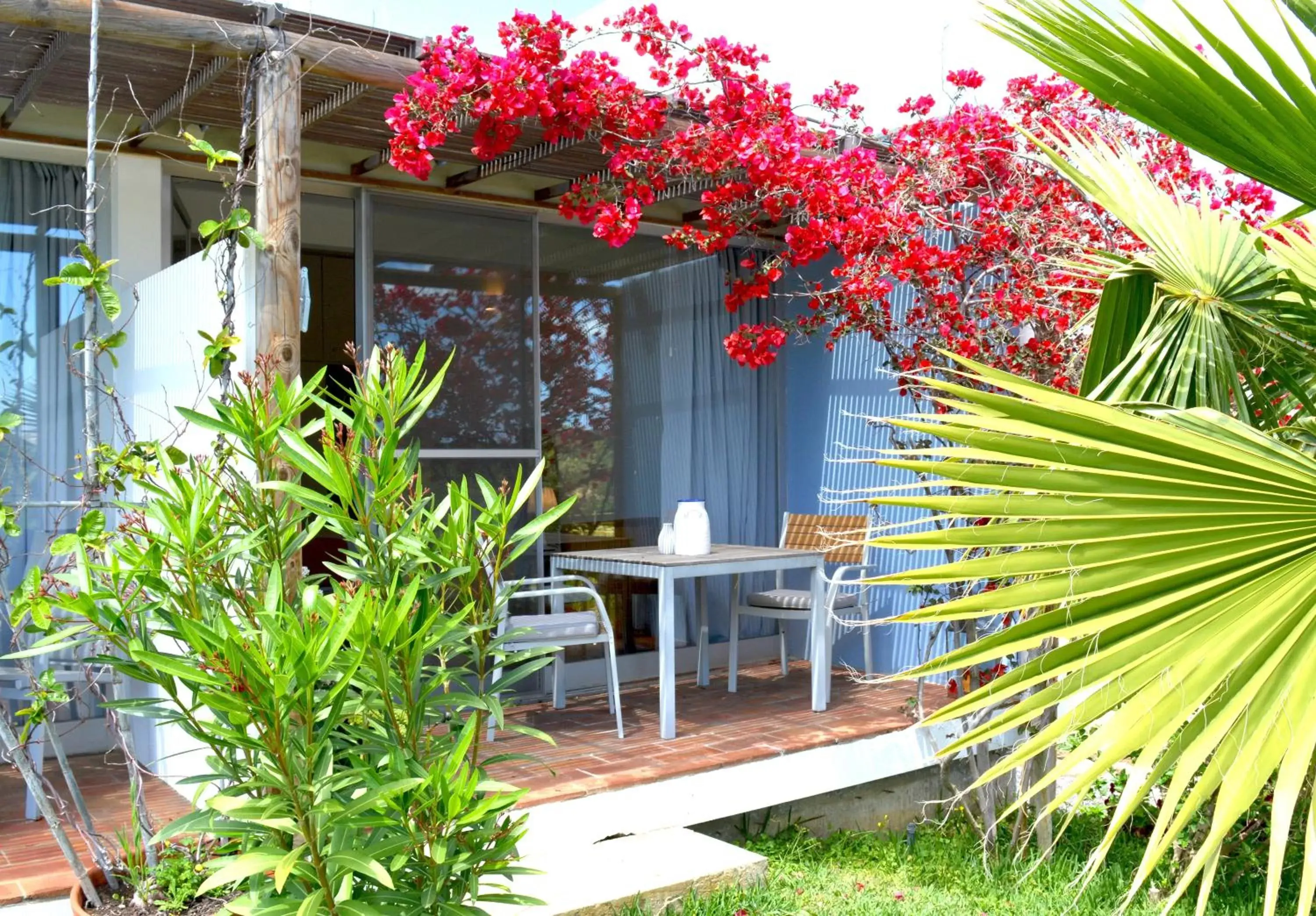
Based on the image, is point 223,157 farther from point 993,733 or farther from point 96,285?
point 993,733

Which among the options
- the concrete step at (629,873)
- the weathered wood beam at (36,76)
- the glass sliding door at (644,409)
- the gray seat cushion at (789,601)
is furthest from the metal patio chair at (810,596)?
the weathered wood beam at (36,76)

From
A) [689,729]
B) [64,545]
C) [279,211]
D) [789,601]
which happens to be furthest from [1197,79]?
[789,601]

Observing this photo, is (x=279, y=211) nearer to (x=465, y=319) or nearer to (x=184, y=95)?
(x=184, y=95)

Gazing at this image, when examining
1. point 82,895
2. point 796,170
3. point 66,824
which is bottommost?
point 66,824

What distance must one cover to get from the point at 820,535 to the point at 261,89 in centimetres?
394

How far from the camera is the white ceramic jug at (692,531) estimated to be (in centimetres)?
557

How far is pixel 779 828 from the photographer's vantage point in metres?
4.90

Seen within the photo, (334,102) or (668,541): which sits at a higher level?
(334,102)

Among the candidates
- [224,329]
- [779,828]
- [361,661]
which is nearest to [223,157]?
[224,329]

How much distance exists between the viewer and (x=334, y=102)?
4.76 m

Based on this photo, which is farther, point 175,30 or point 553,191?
point 553,191

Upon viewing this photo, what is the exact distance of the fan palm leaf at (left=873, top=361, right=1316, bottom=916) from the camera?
1388mm

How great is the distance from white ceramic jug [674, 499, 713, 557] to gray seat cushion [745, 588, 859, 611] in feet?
2.23

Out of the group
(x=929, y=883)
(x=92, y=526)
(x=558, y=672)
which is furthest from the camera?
(x=558, y=672)
